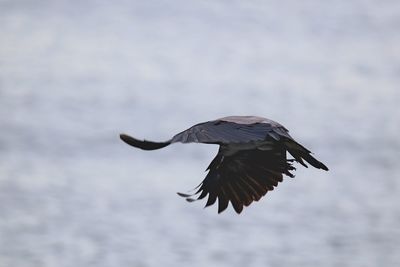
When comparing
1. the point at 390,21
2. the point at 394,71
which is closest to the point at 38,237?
the point at 394,71

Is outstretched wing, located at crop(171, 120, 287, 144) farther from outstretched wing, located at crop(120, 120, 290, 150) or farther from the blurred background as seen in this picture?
the blurred background

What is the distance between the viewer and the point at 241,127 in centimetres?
633

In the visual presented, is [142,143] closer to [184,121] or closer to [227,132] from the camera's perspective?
[227,132]

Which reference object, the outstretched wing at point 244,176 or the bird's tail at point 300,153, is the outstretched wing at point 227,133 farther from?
the outstretched wing at point 244,176

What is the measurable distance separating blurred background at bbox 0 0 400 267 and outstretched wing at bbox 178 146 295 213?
3119mm

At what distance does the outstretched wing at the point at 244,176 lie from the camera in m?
6.80

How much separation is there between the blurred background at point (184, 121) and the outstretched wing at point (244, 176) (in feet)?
10.2

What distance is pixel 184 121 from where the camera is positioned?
12.5 metres

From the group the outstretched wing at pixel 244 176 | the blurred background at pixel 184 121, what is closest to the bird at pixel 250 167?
the outstretched wing at pixel 244 176

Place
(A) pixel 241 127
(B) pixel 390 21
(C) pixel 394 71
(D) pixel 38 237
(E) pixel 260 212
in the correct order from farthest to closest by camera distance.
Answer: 1. (B) pixel 390 21
2. (C) pixel 394 71
3. (E) pixel 260 212
4. (D) pixel 38 237
5. (A) pixel 241 127

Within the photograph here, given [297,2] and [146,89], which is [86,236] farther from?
[297,2]

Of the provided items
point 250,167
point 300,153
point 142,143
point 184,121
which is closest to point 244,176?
point 250,167

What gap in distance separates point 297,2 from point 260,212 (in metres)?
5.53

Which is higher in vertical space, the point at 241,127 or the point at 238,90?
the point at 238,90
